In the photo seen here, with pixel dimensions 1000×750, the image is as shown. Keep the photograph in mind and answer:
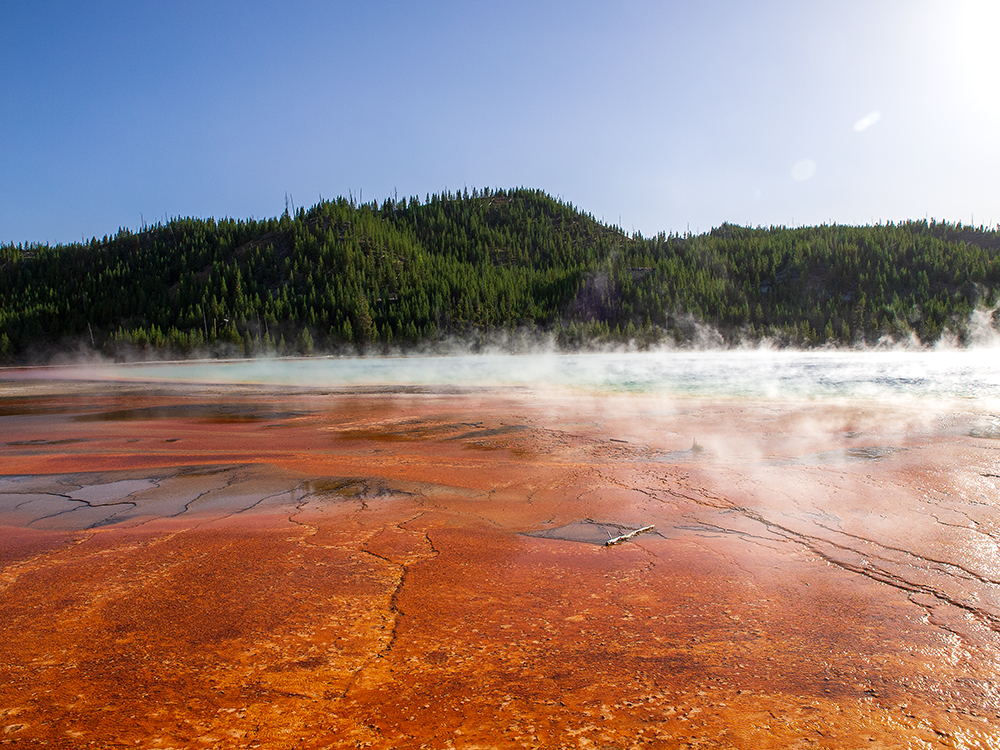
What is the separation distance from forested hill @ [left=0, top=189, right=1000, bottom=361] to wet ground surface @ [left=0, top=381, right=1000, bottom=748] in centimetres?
8857

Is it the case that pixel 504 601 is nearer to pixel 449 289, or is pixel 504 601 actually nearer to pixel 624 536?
pixel 624 536

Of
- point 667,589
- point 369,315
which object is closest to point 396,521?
point 667,589

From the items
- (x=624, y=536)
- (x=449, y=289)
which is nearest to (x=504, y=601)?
(x=624, y=536)

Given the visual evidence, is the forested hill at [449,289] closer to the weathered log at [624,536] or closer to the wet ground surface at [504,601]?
the wet ground surface at [504,601]

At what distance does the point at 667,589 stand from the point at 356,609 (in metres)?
2.77

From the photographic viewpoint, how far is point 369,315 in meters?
104

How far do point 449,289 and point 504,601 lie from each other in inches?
4468

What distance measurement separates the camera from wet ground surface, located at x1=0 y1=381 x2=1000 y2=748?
11.2ft

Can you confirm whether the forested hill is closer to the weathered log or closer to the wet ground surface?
the wet ground surface

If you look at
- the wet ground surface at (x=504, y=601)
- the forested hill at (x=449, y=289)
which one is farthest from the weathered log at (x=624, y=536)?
the forested hill at (x=449, y=289)

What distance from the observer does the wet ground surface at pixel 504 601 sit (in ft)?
11.2

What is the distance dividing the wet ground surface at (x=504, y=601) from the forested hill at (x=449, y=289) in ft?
291

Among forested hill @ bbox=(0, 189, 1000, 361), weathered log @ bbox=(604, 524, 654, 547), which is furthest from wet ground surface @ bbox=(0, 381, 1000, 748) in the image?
forested hill @ bbox=(0, 189, 1000, 361)

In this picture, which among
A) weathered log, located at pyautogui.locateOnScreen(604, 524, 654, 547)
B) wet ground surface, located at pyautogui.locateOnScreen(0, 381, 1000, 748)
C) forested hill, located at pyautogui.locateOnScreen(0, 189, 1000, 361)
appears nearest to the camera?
wet ground surface, located at pyautogui.locateOnScreen(0, 381, 1000, 748)
